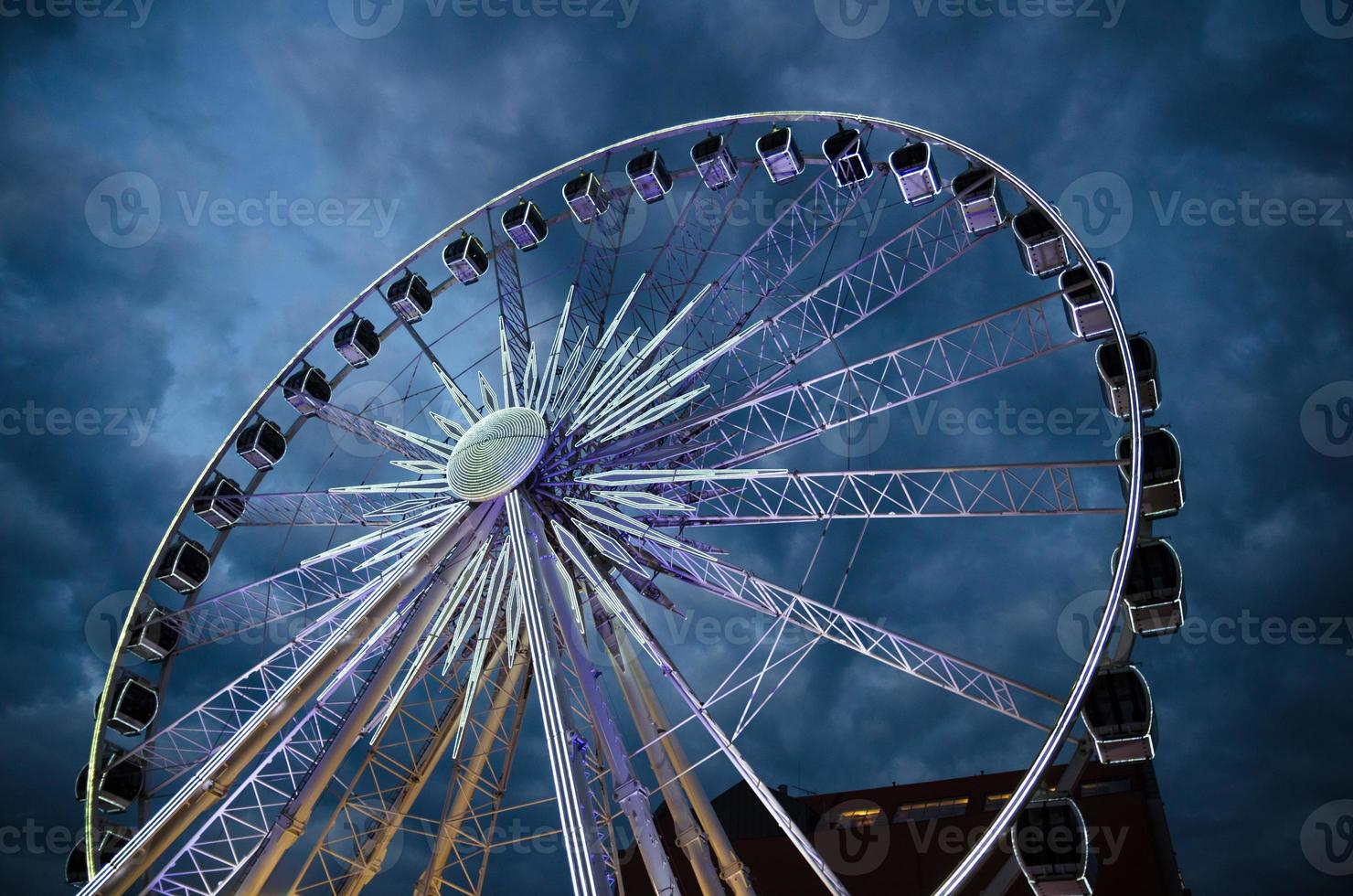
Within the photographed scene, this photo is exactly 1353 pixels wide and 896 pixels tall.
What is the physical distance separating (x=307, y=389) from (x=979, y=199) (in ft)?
49.8

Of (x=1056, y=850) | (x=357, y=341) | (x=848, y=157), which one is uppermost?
(x=848, y=157)

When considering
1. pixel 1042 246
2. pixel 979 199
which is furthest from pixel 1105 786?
pixel 979 199

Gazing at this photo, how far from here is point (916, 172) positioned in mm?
20156

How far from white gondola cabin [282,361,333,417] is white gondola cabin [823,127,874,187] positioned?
12556 mm

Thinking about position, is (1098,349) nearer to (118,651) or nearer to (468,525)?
(468,525)

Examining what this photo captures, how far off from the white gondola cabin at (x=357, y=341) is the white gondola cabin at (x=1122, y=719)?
17207mm

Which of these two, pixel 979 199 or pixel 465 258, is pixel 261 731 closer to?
pixel 465 258

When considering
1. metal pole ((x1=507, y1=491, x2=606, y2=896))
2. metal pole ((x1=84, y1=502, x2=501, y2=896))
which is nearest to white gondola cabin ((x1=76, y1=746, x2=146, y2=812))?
metal pole ((x1=84, y1=502, x2=501, y2=896))

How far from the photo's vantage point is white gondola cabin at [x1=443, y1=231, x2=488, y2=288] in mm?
23375

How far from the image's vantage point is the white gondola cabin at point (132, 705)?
19.6m

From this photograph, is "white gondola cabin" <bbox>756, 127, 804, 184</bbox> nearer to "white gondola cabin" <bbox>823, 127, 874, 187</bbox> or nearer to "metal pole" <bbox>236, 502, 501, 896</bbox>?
"white gondola cabin" <bbox>823, 127, 874, 187</bbox>

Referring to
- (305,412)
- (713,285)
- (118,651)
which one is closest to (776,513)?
(713,285)

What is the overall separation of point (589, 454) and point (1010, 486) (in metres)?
7.49

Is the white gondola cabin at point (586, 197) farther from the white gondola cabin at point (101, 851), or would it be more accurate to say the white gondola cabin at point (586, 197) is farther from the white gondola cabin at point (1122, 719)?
the white gondola cabin at point (101, 851)
